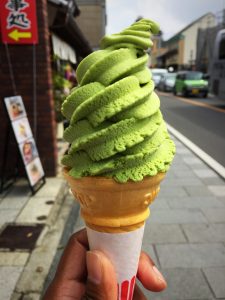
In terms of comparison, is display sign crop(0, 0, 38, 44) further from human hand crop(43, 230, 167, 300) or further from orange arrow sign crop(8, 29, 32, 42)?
human hand crop(43, 230, 167, 300)

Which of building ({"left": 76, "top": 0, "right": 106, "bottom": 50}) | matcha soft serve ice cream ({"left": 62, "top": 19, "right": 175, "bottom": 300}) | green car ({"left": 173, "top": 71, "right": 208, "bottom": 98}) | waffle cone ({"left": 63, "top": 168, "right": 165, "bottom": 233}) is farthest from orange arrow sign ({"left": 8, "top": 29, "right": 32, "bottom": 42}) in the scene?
building ({"left": 76, "top": 0, "right": 106, "bottom": 50})

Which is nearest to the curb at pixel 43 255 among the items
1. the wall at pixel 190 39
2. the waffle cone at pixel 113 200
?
the waffle cone at pixel 113 200

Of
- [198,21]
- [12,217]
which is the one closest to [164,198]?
[12,217]

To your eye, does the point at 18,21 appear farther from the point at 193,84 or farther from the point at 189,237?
the point at 193,84

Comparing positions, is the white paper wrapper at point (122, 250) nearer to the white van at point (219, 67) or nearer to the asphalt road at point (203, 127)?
the asphalt road at point (203, 127)

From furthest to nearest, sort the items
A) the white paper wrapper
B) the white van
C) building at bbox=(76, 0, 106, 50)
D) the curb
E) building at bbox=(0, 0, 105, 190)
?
building at bbox=(76, 0, 106, 50), the white van, building at bbox=(0, 0, 105, 190), the curb, the white paper wrapper

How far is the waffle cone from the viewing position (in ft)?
5.48

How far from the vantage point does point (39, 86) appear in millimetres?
6020

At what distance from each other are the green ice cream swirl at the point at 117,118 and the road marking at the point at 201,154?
5.40m

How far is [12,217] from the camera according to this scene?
4.77m

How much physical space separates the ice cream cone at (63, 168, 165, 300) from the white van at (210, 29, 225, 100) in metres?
17.3

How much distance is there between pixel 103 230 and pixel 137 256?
0.97 ft

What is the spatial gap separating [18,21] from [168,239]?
13.9 ft

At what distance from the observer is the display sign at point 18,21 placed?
17.7ft
